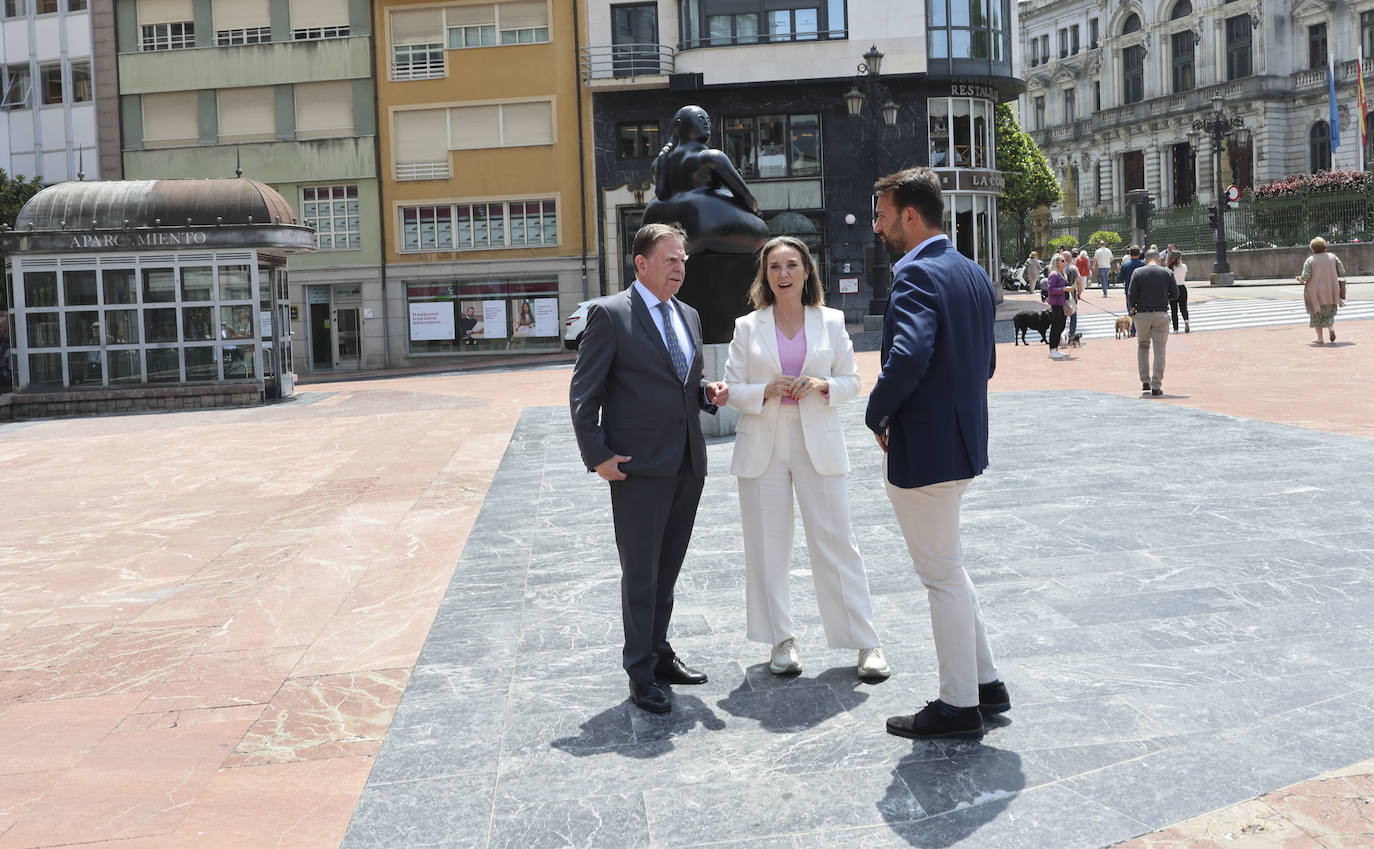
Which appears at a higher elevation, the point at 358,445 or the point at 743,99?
the point at 743,99

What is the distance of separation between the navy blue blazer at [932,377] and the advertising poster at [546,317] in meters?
32.8

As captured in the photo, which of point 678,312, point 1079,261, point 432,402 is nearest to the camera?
point 678,312

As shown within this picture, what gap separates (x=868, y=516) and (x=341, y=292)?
1265 inches

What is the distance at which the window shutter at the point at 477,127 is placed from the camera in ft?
119

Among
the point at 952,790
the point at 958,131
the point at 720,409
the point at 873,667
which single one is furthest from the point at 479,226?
the point at 952,790

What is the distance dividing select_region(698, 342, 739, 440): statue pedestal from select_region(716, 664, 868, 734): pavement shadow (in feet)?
23.0

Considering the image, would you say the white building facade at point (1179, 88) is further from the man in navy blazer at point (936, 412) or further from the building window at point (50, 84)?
the man in navy blazer at point (936, 412)

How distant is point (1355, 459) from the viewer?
29.5 feet

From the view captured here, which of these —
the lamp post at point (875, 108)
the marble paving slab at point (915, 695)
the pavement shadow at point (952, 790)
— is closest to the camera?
the pavement shadow at point (952, 790)

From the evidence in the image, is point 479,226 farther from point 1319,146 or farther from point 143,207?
point 1319,146

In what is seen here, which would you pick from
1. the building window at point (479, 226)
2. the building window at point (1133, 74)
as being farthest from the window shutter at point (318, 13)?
the building window at point (1133, 74)

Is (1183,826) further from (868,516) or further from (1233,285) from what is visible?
(1233,285)

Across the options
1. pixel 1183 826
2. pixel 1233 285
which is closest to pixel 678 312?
pixel 1183 826

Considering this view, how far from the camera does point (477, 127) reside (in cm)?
3644
